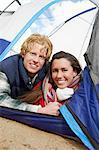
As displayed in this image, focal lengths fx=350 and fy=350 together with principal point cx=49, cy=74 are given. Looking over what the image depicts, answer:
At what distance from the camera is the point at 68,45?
2820 mm

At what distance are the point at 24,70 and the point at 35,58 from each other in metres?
0.10

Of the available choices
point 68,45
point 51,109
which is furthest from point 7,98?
point 68,45

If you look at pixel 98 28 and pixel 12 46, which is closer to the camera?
pixel 98 28

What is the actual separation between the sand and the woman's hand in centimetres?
12

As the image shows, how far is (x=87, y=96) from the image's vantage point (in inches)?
76.0

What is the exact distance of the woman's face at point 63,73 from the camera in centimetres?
209

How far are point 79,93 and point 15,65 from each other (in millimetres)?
487

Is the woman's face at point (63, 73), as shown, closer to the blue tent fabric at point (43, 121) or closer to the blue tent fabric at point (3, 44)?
the blue tent fabric at point (43, 121)

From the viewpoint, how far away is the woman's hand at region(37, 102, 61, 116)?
1.99 m

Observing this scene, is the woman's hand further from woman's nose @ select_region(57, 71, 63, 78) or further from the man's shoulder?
the man's shoulder

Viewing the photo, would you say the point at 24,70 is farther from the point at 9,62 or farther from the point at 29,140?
the point at 29,140

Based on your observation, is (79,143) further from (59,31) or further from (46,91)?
(59,31)

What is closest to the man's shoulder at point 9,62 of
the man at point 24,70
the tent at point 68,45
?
the man at point 24,70

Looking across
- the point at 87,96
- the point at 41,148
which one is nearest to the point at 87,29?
the point at 87,96
